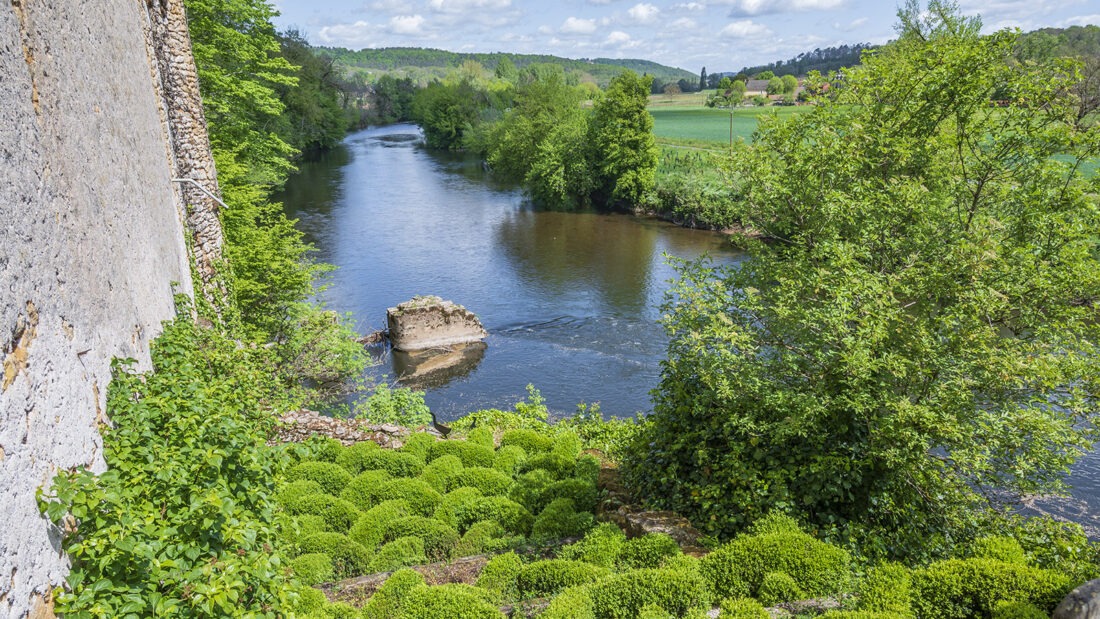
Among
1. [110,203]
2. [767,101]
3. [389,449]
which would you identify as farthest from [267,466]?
[767,101]

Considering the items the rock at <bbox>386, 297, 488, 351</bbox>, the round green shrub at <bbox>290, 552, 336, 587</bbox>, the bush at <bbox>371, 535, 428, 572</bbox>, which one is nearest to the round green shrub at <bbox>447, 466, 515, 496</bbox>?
the bush at <bbox>371, 535, 428, 572</bbox>

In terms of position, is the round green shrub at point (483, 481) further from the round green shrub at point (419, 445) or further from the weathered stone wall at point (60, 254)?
the weathered stone wall at point (60, 254)

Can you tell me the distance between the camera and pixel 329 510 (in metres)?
8.53

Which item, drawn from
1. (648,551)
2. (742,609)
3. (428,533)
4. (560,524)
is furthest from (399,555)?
(742,609)

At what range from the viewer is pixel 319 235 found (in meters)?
36.4

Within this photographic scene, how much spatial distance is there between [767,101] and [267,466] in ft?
270

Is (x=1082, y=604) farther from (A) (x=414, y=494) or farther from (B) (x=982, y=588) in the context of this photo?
(A) (x=414, y=494)

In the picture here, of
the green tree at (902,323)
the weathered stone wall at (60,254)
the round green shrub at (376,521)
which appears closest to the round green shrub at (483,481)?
the round green shrub at (376,521)

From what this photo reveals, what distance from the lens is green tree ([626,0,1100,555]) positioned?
23.2 feet

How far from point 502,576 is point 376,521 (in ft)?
7.61

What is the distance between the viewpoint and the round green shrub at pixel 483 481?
952 cm

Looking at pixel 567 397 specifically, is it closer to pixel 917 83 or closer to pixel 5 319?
pixel 917 83

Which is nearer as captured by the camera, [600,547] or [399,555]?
[600,547]

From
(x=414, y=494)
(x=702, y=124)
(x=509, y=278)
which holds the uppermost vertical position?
(x=702, y=124)
